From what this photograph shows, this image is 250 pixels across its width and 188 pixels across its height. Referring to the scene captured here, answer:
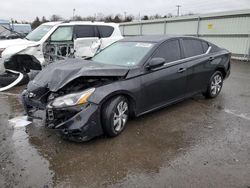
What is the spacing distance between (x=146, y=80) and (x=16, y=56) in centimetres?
502

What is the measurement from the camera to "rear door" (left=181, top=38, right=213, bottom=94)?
17.4 feet

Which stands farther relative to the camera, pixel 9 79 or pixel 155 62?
pixel 9 79

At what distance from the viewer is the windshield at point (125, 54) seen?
181 inches

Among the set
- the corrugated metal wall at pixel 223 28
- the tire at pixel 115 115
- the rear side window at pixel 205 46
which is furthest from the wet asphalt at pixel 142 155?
the corrugated metal wall at pixel 223 28

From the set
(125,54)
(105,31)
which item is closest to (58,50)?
(105,31)

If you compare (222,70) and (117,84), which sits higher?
(117,84)

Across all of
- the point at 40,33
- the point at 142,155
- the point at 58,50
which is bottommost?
the point at 142,155

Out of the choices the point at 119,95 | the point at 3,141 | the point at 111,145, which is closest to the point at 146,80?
the point at 119,95

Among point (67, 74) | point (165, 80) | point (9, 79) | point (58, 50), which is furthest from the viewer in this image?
point (58, 50)

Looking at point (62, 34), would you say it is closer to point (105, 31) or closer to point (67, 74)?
point (105, 31)

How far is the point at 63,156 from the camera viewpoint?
11.5 feet

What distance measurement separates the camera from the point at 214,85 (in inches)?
241

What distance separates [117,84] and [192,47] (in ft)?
7.93

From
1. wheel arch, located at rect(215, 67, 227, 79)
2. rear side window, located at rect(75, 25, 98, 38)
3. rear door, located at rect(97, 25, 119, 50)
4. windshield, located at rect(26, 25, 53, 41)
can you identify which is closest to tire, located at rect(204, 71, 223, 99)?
wheel arch, located at rect(215, 67, 227, 79)
